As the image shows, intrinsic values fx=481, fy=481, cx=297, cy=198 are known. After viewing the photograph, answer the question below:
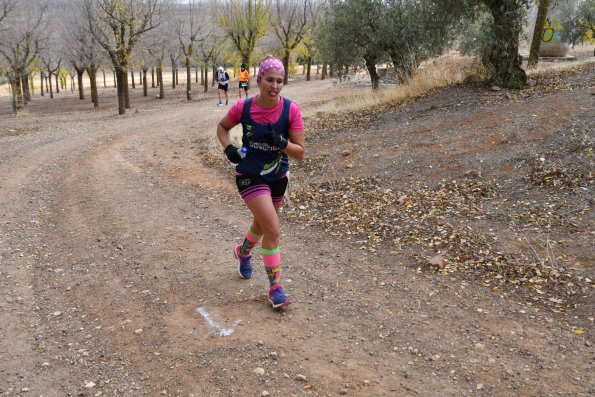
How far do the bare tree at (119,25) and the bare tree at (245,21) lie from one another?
1529 cm

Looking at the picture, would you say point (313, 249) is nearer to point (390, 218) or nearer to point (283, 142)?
point (390, 218)

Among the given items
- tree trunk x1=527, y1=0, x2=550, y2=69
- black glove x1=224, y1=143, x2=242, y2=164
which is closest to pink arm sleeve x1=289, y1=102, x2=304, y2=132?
black glove x1=224, y1=143, x2=242, y2=164

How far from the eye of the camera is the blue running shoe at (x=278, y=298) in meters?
4.00

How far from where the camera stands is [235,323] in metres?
3.85

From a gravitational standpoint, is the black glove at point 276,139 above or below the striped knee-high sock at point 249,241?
above

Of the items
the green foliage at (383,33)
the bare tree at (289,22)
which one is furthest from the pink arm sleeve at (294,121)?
the bare tree at (289,22)

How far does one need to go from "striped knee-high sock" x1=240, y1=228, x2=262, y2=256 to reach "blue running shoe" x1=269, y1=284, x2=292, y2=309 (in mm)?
568

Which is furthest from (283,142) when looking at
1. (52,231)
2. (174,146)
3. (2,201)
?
(174,146)

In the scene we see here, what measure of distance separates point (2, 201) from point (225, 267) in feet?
15.6

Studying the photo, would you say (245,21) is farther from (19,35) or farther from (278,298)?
(278,298)

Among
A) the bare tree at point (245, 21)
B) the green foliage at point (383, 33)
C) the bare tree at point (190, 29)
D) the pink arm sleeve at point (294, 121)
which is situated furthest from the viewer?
the bare tree at point (245, 21)

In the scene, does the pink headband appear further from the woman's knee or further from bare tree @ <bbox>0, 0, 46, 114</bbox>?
bare tree @ <bbox>0, 0, 46, 114</bbox>

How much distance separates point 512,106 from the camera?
9.57 m

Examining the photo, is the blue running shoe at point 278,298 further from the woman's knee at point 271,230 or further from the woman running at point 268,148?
the woman's knee at point 271,230
